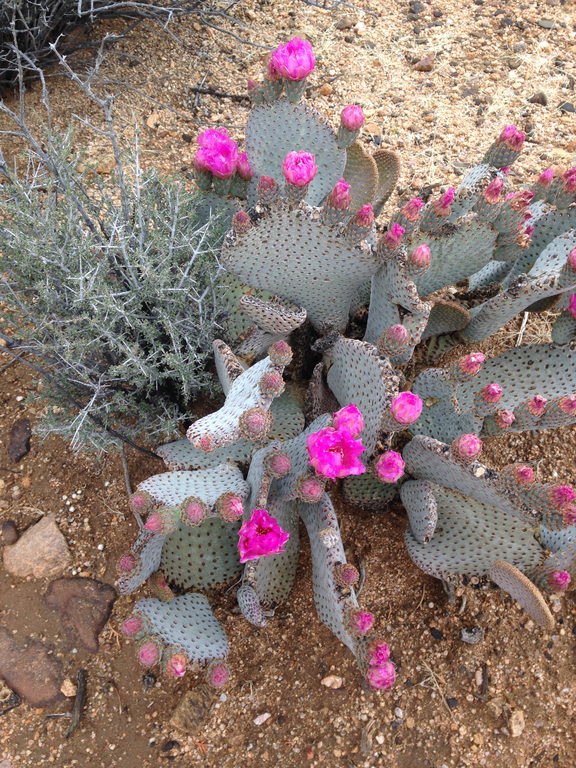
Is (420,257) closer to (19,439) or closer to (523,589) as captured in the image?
(523,589)

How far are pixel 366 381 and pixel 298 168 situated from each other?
0.62 metres

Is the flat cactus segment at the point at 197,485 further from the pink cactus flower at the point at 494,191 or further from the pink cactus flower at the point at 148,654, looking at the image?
the pink cactus flower at the point at 494,191

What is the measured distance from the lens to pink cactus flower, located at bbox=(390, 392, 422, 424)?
5.18ft

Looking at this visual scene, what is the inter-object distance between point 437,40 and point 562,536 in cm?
317

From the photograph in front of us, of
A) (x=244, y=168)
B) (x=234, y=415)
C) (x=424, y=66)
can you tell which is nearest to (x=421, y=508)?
(x=234, y=415)

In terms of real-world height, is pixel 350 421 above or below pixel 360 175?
below

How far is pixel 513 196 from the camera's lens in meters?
1.98

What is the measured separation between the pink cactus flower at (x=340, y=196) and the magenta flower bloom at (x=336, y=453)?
0.64 meters

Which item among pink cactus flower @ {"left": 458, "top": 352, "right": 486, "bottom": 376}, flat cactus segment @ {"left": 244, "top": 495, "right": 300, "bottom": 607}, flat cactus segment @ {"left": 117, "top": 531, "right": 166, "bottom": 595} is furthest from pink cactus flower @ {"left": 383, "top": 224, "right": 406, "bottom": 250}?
flat cactus segment @ {"left": 117, "top": 531, "right": 166, "bottom": 595}

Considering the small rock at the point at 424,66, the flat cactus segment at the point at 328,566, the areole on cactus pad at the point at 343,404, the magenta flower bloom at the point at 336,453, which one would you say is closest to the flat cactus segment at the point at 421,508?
the areole on cactus pad at the point at 343,404

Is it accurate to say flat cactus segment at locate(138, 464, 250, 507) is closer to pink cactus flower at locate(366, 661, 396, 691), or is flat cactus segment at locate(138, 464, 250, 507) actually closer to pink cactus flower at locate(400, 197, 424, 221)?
pink cactus flower at locate(366, 661, 396, 691)

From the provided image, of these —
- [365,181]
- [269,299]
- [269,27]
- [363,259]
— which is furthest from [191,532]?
[269,27]

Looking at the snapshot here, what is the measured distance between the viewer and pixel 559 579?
179 cm

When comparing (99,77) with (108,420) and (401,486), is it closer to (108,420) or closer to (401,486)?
(108,420)
